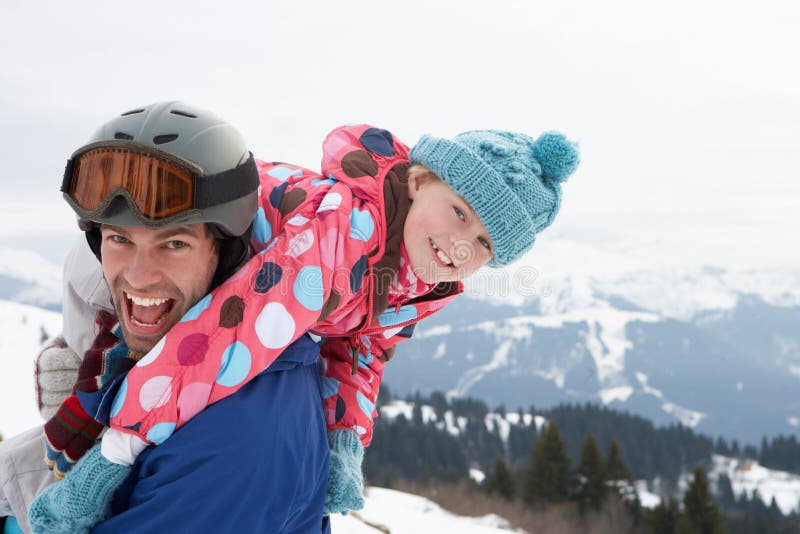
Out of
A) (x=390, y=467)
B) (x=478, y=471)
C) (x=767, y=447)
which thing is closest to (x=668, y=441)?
(x=767, y=447)

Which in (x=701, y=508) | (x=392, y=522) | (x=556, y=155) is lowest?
(x=701, y=508)

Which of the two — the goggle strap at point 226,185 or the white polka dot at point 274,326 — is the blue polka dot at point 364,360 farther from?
the goggle strap at point 226,185

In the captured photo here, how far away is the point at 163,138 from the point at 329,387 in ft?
5.63

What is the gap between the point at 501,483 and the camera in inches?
1890

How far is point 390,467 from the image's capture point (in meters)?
71.6

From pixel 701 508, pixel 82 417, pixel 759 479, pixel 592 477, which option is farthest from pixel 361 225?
pixel 759 479

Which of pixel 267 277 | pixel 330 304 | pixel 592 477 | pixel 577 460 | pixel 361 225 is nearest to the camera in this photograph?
pixel 267 277

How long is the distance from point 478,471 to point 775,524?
39529 mm

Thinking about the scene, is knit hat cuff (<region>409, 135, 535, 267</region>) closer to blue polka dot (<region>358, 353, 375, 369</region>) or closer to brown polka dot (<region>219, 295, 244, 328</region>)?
blue polka dot (<region>358, 353, 375, 369</region>)

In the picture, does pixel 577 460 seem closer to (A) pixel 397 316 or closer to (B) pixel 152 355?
(A) pixel 397 316

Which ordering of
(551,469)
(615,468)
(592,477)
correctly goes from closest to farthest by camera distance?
1. (551,469)
2. (592,477)
3. (615,468)

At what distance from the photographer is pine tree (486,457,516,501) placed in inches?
1877

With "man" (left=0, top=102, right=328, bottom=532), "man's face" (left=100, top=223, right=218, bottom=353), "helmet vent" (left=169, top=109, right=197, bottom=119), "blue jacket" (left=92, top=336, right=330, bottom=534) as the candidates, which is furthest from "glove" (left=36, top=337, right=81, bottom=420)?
"helmet vent" (left=169, top=109, right=197, bottom=119)

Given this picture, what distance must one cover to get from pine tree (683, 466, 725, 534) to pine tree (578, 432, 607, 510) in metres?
6.34
